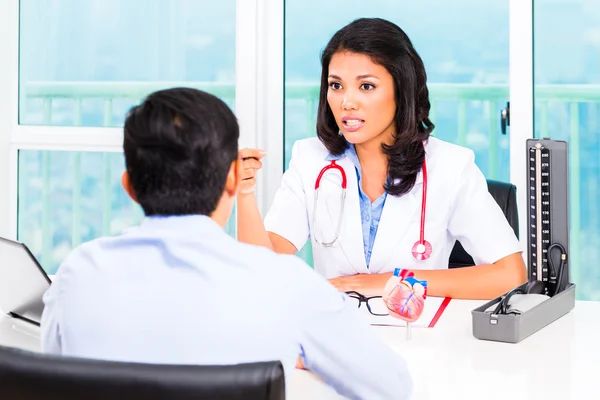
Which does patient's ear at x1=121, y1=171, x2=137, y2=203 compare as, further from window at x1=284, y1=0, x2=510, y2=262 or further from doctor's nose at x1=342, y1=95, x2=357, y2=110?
window at x1=284, y1=0, x2=510, y2=262

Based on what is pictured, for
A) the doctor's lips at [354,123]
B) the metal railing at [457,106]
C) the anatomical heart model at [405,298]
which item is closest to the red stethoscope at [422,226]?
the doctor's lips at [354,123]

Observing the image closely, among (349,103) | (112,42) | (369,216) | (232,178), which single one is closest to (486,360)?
(232,178)

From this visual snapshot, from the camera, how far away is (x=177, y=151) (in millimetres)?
975

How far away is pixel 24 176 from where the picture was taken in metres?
3.36

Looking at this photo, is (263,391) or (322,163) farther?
(322,163)

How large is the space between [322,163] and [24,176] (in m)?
1.67

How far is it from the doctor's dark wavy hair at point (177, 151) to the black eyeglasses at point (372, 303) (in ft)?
2.42

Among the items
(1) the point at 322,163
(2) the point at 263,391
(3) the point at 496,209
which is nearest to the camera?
(2) the point at 263,391

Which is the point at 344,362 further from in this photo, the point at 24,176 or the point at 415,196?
the point at 24,176

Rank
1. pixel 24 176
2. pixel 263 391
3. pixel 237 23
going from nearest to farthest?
pixel 263 391
pixel 237 23
pixel 24 176

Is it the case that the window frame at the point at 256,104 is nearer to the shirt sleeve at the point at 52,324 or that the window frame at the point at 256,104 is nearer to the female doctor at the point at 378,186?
the female doctor at the point at 378,186

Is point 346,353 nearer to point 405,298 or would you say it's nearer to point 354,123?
point 405,298

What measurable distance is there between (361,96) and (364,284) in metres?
0.53

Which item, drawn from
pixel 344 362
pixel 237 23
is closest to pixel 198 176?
pixel 344 362
